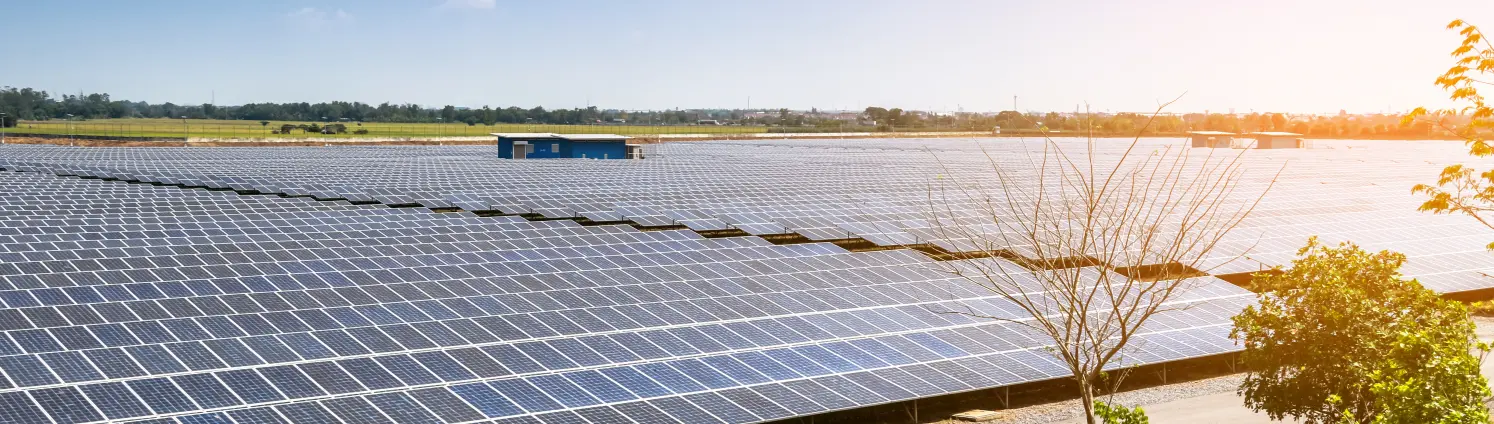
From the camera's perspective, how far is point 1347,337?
51.2ft

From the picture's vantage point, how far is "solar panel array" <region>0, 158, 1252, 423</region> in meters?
17.4

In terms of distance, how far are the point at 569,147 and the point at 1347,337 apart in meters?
88.9

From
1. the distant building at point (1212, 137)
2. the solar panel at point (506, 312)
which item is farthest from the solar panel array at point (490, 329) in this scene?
the distant building at point (1212, 137)

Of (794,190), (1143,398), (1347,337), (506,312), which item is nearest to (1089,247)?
(1143,398)

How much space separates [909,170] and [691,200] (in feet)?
106

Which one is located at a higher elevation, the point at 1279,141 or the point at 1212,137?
the point at 1212,137

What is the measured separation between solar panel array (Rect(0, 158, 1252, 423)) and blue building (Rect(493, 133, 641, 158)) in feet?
216

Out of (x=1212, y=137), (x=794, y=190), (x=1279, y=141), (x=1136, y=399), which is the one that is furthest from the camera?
(x=1279, y=141)

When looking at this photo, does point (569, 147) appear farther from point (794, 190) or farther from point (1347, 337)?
point (1347, 337)

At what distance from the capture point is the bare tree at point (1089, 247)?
43.4ft

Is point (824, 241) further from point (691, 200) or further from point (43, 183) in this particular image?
point (43, 183)

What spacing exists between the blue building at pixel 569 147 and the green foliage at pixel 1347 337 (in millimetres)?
85932

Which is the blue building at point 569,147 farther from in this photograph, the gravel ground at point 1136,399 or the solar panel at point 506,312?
the gravel ground at point 1136,399

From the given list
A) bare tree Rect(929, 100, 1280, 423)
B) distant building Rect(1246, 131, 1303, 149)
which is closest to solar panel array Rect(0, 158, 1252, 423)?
bare tree Rect(929, 100, 1280, 423)
